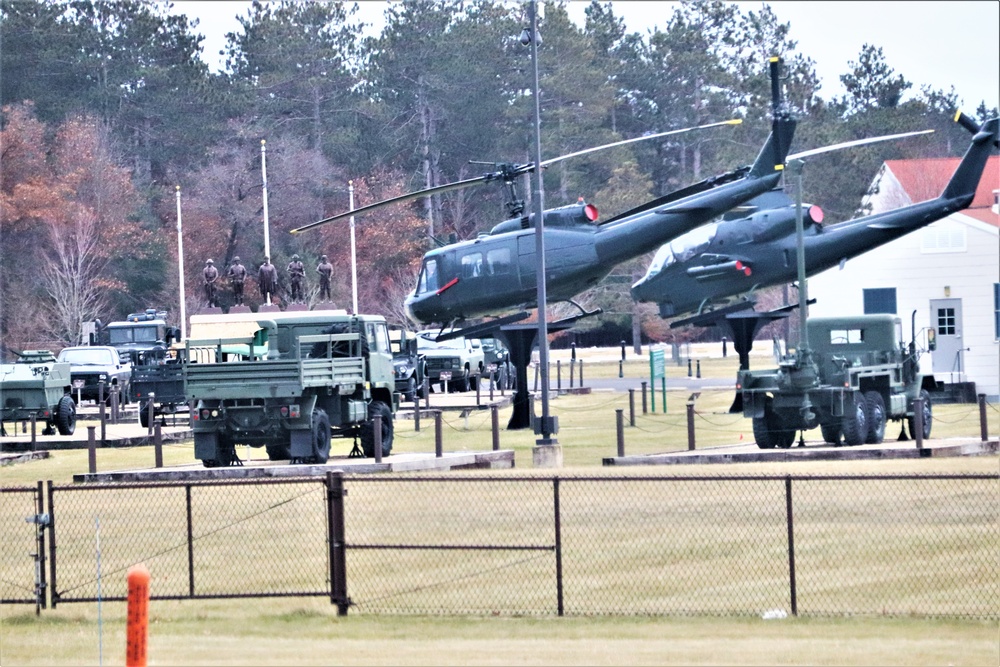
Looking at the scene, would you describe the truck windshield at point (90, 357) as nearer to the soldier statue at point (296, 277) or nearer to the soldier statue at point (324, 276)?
the soldier statue at point (296, 277)

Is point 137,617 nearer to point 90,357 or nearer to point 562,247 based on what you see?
point 562,247

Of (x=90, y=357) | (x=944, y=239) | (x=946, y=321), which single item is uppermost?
(x=944, y=239)

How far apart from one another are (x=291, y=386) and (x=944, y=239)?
23.9m

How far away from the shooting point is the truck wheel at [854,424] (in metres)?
26.2

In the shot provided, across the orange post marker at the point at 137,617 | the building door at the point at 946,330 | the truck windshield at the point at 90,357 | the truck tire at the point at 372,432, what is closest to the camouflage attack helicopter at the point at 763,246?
the building door at the point at 946,330

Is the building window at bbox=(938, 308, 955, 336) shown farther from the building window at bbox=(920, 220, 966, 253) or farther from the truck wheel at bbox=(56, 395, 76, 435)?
the truck wheel at bbox=(56, 395, 76, 435)

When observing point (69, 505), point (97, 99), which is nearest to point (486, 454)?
point (69, 505)

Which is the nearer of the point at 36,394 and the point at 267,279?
the point at 36,394

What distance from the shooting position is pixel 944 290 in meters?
42.4

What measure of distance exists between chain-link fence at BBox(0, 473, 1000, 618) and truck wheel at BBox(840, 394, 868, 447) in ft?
21.5

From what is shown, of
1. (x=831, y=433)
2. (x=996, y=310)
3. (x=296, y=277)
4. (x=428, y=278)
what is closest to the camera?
(x=831, y=433)

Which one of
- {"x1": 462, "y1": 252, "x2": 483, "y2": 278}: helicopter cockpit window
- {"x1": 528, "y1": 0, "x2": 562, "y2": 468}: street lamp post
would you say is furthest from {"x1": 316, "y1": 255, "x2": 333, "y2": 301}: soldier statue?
{"x1": 528, "y1": 0, "x2": 562, "y2": 468}: street lamp post

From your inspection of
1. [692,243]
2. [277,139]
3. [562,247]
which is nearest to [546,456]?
[562,247]

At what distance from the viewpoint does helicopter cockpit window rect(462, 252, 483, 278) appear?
116 feet
